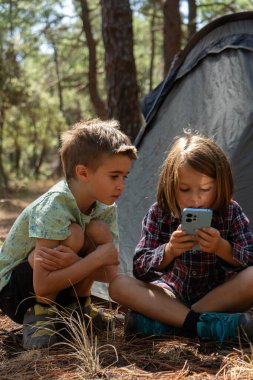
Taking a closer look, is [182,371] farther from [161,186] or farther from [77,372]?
[161,186]

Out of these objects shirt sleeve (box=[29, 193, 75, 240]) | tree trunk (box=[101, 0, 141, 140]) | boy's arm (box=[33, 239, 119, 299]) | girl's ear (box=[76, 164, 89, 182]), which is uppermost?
tree trunk (box=[101, 0, 141, 140])

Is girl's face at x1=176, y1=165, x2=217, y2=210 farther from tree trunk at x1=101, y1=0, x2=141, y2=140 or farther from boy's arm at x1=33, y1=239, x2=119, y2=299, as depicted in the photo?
tree trunk at x1=101, y1=0, x2=141, y2=140

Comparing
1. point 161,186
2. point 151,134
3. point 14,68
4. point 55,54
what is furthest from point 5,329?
point 55,54

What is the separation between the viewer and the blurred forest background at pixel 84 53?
616 centimetres

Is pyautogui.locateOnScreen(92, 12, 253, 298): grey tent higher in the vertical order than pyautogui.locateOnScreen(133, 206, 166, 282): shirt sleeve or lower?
higher

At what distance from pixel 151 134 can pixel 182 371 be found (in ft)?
7.70

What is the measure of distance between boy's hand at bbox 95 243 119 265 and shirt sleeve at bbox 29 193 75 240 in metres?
0.17

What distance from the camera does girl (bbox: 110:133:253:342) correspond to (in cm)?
239

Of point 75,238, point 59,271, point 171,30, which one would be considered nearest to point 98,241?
point 75,238

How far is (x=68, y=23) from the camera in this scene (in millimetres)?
13250

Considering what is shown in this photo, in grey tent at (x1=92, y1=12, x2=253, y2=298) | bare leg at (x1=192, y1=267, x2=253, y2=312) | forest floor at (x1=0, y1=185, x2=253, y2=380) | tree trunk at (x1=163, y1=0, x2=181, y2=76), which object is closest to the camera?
forest floor at (x1=0, y1=185, x2=253, y2=380)

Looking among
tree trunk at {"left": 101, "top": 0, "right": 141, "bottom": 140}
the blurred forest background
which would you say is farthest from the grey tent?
tree trunk at {"left": 101, "top": 0, "right": 141, "bottom": 140}

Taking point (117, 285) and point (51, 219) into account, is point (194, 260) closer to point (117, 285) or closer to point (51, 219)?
point (117, 285)

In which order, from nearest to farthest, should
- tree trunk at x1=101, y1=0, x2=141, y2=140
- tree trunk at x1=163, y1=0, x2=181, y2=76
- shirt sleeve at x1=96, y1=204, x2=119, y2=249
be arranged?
1. shirt sleeve at x1=96, y1=204, x2=119, y2=249
2. tree trunk at x1=101, y1=0, x2=141, y2=140
3. tree trunk at x1=163, y1=0, x2=181, y2=76
